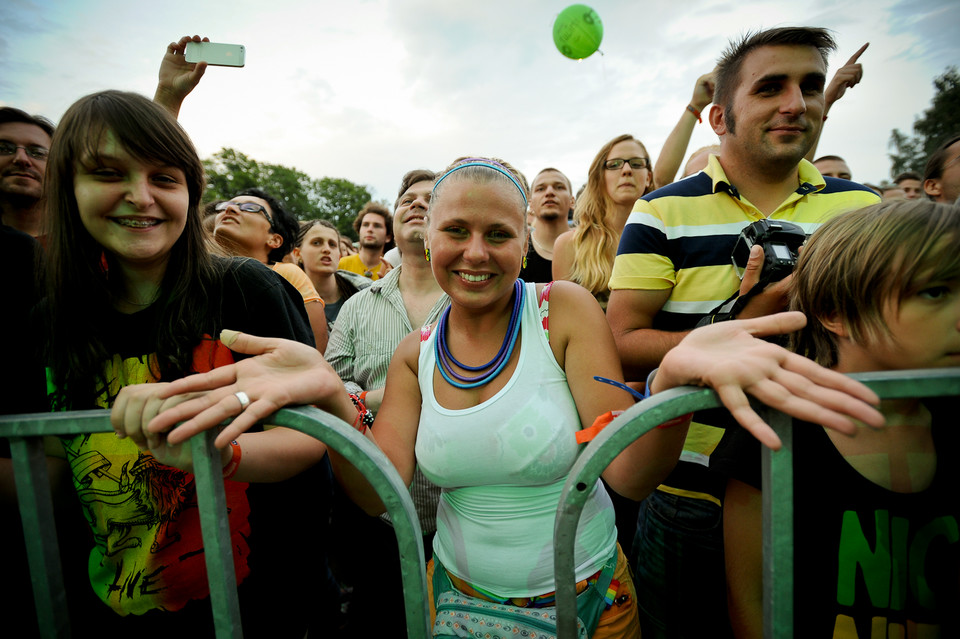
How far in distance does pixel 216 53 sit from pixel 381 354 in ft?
6.29

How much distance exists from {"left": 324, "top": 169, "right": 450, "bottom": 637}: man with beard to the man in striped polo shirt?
3.51ft

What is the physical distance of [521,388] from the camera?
57.8 inches

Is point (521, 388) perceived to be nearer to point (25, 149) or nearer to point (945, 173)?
point (25, 149)

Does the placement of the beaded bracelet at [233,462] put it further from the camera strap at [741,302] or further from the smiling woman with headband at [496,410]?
the camera strap at [741,302]

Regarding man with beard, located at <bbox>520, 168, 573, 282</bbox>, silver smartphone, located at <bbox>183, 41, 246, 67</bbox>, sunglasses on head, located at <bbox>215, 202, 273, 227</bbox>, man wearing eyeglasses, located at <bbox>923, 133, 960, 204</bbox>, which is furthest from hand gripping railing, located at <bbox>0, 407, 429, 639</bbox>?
man wearing eyeglasses, located at <bbox>923, 133, 960, 204</bbox>

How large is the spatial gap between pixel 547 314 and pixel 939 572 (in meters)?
1.21

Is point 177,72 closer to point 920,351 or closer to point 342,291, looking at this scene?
point 342,291

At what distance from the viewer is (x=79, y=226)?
4.97ft

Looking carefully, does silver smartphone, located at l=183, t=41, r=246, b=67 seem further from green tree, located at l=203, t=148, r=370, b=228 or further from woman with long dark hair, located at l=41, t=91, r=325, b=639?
green tree, located at l=203, t=148, r=370, b=228

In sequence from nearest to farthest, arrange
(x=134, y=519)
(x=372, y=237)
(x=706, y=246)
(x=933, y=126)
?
(x=134, y=519) < (x=706, y=246) < (x=372, y=237) < (x=933, y=126)

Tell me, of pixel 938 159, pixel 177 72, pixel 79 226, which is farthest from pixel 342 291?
pixel 938 159

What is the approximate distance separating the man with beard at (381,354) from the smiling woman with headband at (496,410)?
821 mm

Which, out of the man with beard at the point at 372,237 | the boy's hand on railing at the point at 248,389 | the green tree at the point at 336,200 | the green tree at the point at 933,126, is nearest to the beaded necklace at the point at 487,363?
the boy's hand on railing at the point at 248,389

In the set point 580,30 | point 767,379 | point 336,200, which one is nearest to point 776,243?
point 767,379
